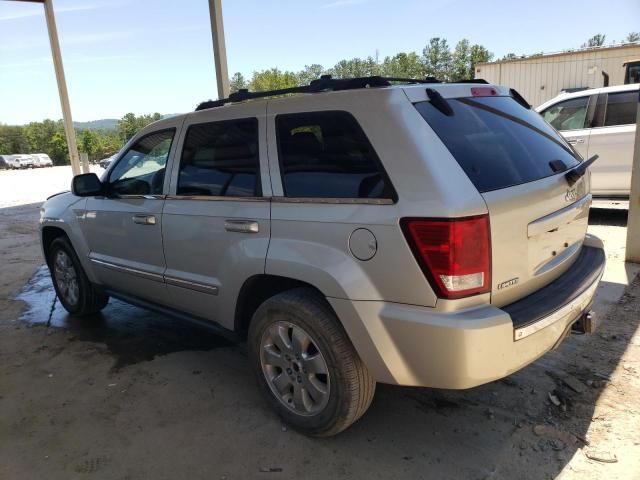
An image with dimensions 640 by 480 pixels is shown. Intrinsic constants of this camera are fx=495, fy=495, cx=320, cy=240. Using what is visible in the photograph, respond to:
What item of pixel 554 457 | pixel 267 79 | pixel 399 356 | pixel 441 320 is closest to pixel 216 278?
pixel 399 356

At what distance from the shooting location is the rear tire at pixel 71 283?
461 centimetres

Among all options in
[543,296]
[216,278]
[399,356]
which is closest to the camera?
[399,356]

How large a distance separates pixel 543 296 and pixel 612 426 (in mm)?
902

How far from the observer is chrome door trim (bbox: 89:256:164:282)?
11.8ft

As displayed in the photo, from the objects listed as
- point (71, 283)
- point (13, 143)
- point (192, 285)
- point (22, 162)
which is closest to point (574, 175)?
point (192, 285)

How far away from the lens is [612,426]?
268cm

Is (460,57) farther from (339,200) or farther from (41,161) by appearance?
(339,200)

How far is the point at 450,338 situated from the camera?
209 centimetres

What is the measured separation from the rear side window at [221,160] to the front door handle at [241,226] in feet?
0.53

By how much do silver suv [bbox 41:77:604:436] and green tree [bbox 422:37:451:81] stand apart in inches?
2928

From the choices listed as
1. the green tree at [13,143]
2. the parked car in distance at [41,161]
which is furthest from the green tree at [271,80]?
the green tree at [13,143]

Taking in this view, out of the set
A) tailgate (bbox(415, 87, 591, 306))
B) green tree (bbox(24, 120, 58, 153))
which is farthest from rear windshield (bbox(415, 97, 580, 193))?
green tree (bbox(24, 120, 58, 153))

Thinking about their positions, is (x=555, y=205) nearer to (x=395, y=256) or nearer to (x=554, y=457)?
(x=395, y=256)

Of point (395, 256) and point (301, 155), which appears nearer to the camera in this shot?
point (395, 256)
